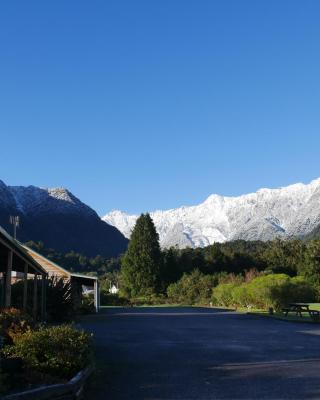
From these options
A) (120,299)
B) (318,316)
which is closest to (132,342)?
(318,316)

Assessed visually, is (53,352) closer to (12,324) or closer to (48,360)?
→ (48,360)

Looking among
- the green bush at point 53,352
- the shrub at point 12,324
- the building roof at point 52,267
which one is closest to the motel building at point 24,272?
the building roof at point 52,267

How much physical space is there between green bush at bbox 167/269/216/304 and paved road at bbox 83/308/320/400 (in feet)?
136

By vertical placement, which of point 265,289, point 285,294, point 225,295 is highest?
point 225,295

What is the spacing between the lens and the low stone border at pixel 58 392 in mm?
6880

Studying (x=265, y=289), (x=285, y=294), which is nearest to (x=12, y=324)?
(x=265, y=289)

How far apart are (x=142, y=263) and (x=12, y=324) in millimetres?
71661

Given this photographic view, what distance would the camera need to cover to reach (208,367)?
38.1 feet

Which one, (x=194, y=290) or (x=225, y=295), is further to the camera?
(x=194, y=290)

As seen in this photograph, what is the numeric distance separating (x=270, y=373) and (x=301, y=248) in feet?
252

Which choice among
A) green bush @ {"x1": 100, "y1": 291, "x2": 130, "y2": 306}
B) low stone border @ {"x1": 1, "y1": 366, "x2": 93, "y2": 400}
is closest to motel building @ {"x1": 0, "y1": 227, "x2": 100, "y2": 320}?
low stone border @ {"x1": 1, "y1": 366, "x2": 93, "y2": 400}

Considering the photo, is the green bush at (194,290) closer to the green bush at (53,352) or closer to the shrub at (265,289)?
the shrub at (265,289)

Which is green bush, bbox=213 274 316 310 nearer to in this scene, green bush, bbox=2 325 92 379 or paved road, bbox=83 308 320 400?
paved road, bbox=83 308 320 400

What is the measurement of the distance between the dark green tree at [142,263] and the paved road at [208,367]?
61739mm
